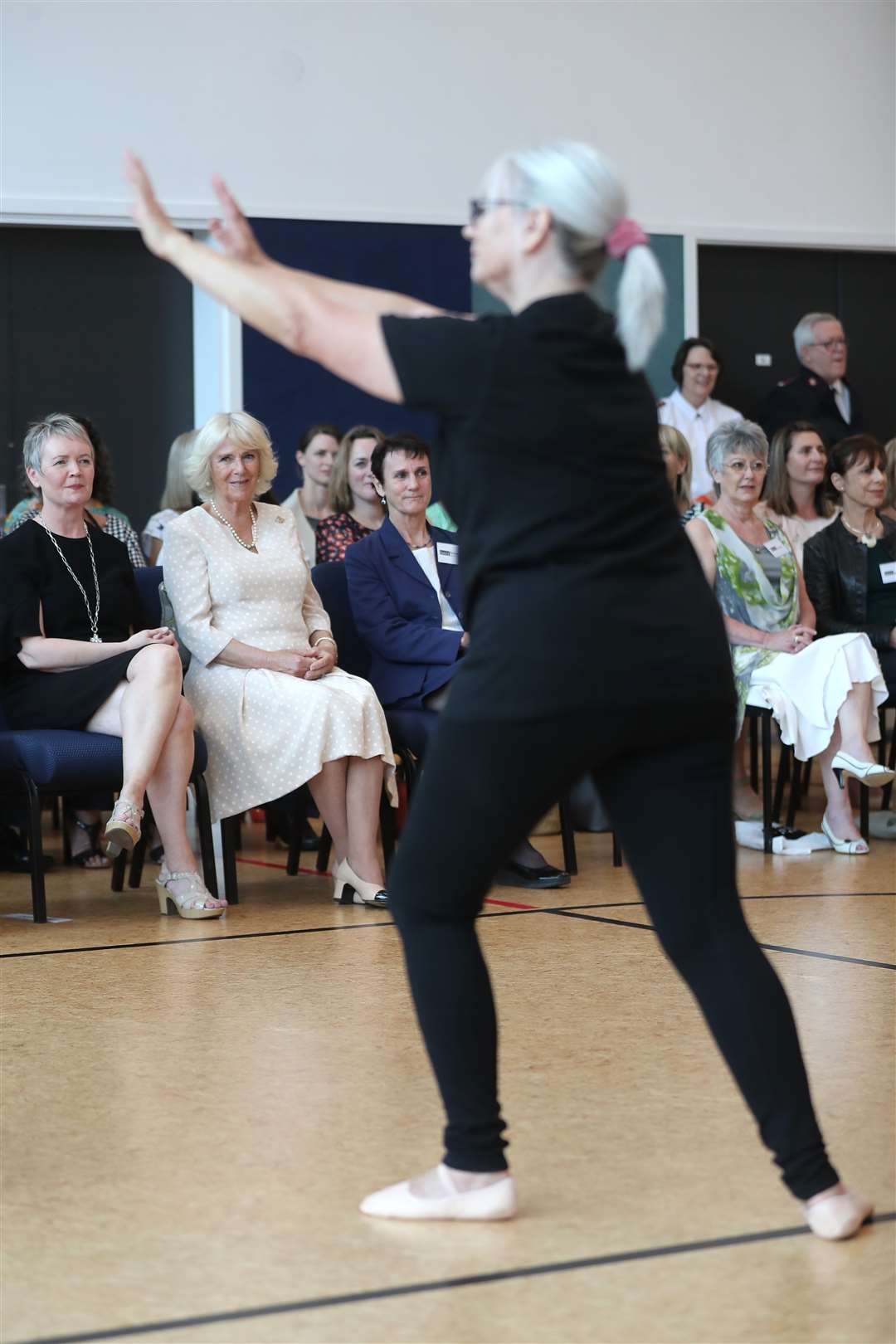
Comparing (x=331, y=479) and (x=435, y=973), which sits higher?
(x=331, y=479)

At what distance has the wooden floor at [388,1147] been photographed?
5.56 feet

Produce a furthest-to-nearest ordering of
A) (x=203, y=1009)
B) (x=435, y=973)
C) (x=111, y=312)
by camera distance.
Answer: (x=111, y=312), (x=203, y=1009), (x=435, y=973)

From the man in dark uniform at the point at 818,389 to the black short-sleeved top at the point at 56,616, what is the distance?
180 inches

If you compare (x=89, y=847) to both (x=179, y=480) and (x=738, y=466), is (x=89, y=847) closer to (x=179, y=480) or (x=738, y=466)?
(x=179, y=480)

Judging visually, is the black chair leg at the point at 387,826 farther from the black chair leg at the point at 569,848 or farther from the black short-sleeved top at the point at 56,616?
the black short-sleeved top at the point at 56,616

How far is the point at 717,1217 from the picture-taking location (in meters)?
1.94

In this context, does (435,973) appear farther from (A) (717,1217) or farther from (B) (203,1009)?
(B) (203,1009)

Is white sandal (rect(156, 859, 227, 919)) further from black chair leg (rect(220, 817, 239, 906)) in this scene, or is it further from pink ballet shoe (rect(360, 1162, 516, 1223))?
pink ballet shoe (rect(360, 1162, 516, 1223))

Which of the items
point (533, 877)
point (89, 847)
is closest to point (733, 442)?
point (533, 877)

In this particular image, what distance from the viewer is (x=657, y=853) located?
182 cm

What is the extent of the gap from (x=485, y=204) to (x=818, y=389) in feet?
22.0

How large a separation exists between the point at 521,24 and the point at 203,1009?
657 cm

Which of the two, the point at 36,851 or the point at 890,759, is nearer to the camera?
the point at 36,851

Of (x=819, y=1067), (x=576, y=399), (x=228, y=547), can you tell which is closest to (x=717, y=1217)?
(x=819, y=1067)
